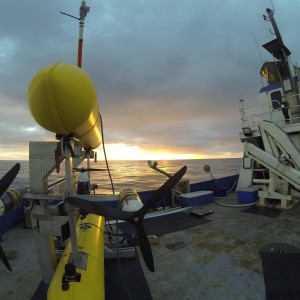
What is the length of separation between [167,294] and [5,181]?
4.07 metres

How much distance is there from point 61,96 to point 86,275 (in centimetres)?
310

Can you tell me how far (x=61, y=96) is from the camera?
121 inches

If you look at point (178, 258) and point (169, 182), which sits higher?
point (169, 182)

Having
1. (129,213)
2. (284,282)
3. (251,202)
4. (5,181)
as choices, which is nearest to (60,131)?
(129,213)

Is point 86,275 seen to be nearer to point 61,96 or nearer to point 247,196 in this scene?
point 61,96

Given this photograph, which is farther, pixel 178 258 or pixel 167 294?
pixel 178 258

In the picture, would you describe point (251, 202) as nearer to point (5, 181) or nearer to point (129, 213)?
point (129, 213)

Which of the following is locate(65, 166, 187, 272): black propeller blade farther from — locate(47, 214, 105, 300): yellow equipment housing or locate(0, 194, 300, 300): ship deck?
locate(0, 194, 300, 300): ship deck

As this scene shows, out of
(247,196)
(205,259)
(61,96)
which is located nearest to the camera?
(61,96)

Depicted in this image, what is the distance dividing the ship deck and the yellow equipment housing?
4.71 ft

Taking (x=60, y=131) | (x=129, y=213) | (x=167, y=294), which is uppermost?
(x=60, y=131)

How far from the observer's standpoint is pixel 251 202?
1231 cm

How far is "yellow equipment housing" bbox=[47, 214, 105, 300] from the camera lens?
3854mm

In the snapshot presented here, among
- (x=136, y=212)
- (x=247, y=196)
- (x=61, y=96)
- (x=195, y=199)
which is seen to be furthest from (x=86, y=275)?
(x=247, y=196)
